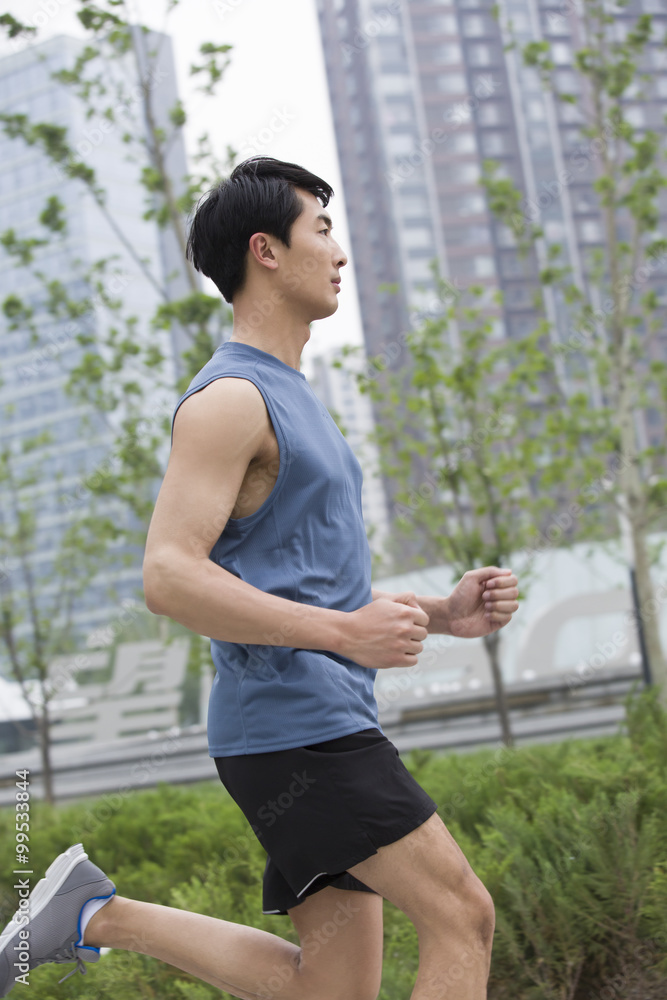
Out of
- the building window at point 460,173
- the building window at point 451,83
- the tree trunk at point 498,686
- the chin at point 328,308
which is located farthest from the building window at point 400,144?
the chin at point 328,308

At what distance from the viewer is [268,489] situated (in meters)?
1.67

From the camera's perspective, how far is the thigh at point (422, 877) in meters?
1.51

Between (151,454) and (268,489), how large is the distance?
5.46 metres

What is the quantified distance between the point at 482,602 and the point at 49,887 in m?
1.07

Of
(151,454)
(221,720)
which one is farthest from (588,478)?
(221,720)

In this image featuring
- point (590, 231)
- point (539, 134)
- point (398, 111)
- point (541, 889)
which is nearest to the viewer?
point (541, 889)

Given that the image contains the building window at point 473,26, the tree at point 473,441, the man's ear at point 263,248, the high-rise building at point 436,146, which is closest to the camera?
the man's ear at point 263,248

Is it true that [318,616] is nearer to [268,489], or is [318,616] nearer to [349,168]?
[268,489]

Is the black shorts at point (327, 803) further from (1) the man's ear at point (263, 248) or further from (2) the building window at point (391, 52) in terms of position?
(2) the building window at point (391, 52)

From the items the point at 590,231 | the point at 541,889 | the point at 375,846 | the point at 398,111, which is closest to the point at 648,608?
the point at 541,889

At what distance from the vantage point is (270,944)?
5.97ft

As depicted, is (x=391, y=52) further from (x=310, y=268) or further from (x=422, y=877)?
(x=422, y=877)

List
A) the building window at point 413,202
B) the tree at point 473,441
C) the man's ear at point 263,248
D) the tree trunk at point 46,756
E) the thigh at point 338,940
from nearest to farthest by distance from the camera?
the thigh at point 338,940 → the man's ear at point 263,248 → the tree at point 473,441 → the tree trunk at point 46,756 → the building window at point 413,202

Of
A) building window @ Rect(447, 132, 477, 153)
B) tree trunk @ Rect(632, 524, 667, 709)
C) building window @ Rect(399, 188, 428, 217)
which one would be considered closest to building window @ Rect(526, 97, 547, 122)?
building window @ Rect(447, 132, 477, 153)
